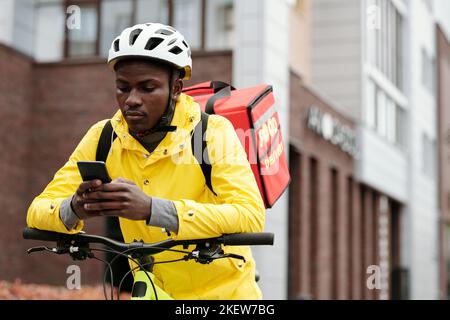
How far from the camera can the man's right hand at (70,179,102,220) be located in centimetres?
306

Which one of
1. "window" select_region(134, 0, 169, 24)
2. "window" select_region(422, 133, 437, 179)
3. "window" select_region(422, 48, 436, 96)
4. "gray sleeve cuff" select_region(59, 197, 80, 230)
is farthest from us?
"window" select_region(422, 48, 436, 96)

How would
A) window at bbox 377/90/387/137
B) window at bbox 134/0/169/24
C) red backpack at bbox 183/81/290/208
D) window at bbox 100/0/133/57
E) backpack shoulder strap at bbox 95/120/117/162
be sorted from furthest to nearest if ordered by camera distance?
1. window at bbox 377/90/387/137
2. window at bbox 100/0/133/57
3. window at bbox 134/0/169/24
4. red backpack at bbox 183/81/290/208
5. backpack shoulder strap at bbox 95/120/117/162

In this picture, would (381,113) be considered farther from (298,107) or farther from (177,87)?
(177,87)

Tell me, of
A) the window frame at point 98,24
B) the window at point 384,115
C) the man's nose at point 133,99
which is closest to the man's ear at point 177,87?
the man's nose at point 133,99

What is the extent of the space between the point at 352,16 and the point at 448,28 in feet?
61.1

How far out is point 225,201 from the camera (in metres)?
3.51

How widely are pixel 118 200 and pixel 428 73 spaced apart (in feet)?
130

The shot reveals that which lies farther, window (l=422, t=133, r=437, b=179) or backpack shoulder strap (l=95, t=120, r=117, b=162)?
window (l=422, t=133, r=437, b=179)

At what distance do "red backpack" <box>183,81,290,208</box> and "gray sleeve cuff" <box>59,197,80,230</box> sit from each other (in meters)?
1.19

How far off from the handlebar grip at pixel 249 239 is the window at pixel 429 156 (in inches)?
1471

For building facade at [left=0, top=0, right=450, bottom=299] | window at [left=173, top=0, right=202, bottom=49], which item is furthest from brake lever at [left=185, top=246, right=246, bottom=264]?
window at [left=173, top=0, right=202, bottom=49]

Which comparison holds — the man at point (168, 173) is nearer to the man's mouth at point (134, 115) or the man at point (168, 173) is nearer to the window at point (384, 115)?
the man's mouth at point (134, 115)

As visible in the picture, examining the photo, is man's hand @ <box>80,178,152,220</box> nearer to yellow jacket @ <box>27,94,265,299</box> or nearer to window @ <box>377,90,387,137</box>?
yellow jacket @ <box>27,94,265,299</box>

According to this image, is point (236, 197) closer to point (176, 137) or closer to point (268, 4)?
point (176, 137)
